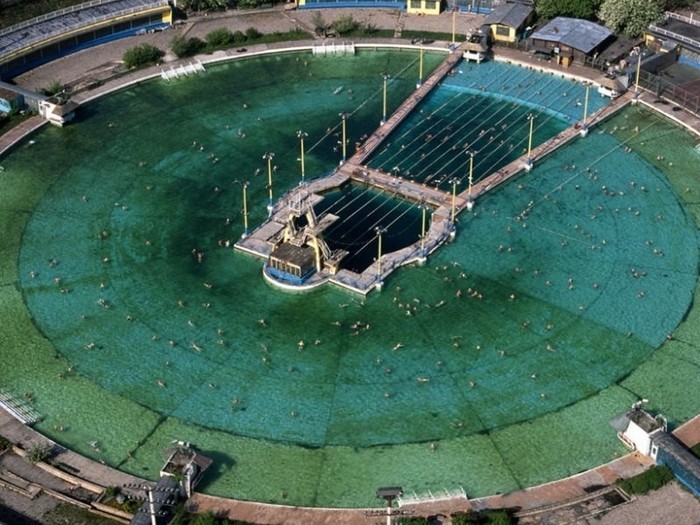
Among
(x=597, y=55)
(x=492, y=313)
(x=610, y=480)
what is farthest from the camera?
→ (x=597, y=55)

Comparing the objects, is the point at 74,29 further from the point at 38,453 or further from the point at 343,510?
the point at 343,510

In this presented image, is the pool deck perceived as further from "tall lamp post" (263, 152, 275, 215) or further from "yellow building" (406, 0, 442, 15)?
"yellow building" (406, 0, 442, 15)

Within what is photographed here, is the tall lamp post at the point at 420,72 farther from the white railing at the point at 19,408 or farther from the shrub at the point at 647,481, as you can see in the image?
the shrub at the point at 647,481

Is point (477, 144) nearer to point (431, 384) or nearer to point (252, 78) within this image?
point (252, 78)

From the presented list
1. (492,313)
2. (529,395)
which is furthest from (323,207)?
(529,395)

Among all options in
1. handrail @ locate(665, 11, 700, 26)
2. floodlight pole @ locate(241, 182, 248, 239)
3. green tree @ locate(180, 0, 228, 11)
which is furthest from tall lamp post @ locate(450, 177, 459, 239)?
green tree @ locate(180, 0, 228, 11)

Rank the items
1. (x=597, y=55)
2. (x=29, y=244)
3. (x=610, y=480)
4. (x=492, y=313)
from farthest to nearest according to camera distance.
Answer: (x=597, y=55), (x=29, y=244), (x=492, y=313), (x=610, y=480)

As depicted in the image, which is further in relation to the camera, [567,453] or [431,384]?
[431,384]
